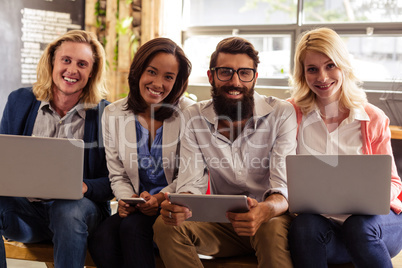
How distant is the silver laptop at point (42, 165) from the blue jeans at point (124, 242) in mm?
238

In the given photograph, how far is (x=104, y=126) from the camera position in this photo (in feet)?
7.43

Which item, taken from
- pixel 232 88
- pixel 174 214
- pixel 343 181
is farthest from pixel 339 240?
pixel 232 88

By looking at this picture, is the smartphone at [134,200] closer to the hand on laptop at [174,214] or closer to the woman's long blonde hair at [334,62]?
the hand on laptop at [174,214]

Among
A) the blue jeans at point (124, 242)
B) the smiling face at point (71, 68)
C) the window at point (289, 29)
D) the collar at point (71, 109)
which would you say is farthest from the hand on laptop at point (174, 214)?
the window at point (289, 29)

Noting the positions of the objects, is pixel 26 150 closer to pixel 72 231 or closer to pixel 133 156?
pixel 72 231

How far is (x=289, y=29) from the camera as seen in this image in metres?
3.95

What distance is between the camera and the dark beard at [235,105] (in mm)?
2074

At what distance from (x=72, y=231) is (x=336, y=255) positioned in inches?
41.1

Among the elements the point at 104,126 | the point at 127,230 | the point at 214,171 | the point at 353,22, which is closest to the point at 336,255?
the point at 214,171

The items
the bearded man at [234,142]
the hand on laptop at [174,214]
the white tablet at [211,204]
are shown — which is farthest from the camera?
the bearded man at [234,142]

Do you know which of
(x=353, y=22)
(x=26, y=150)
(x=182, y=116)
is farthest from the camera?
(x=353, y=22)

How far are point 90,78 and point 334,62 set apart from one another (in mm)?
1184

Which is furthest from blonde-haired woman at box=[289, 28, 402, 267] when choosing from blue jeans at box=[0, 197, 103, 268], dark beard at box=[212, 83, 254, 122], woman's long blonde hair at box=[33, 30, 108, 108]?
woman's long blonde hair at box=[33, 30, 108, 108]

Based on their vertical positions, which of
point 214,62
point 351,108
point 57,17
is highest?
point 57,17
